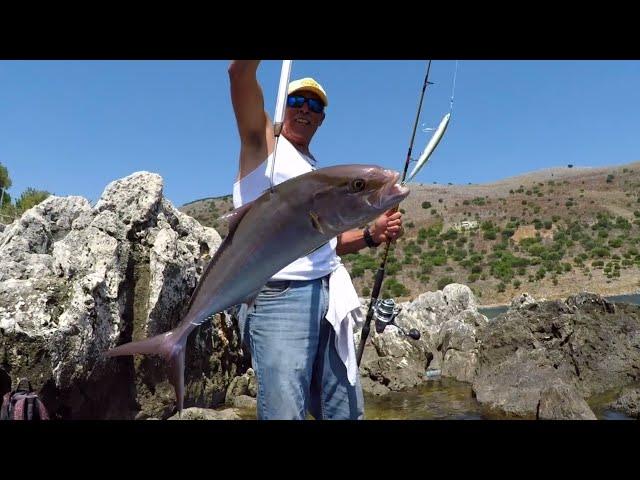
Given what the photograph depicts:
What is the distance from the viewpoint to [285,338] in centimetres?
262

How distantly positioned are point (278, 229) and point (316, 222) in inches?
6.2

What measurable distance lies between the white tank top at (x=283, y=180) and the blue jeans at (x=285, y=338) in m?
0.05

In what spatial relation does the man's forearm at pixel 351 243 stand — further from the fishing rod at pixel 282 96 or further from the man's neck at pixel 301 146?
the fishing rod at pixel 282 96

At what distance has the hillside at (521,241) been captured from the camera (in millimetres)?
38344

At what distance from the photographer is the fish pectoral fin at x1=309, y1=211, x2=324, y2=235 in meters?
1.98

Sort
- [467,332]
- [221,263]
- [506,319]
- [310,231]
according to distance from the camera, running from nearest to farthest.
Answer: [310,231], [221,263], [506,319], [467,332]

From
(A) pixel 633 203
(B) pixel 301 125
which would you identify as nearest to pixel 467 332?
(B) pixel 301 125

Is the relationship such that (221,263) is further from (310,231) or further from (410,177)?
(410,177)

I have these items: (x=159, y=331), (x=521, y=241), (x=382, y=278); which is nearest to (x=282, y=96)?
(x=382, y=278)

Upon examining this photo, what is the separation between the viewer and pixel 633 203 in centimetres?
5631

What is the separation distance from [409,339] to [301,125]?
9.92 m

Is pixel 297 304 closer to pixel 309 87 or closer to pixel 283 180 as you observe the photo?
pixel 283 180

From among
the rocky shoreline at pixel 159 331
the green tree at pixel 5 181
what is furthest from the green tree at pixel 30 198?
the rocky shoreline at pixel 159 331

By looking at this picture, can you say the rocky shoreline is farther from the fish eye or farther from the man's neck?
the fish eye
